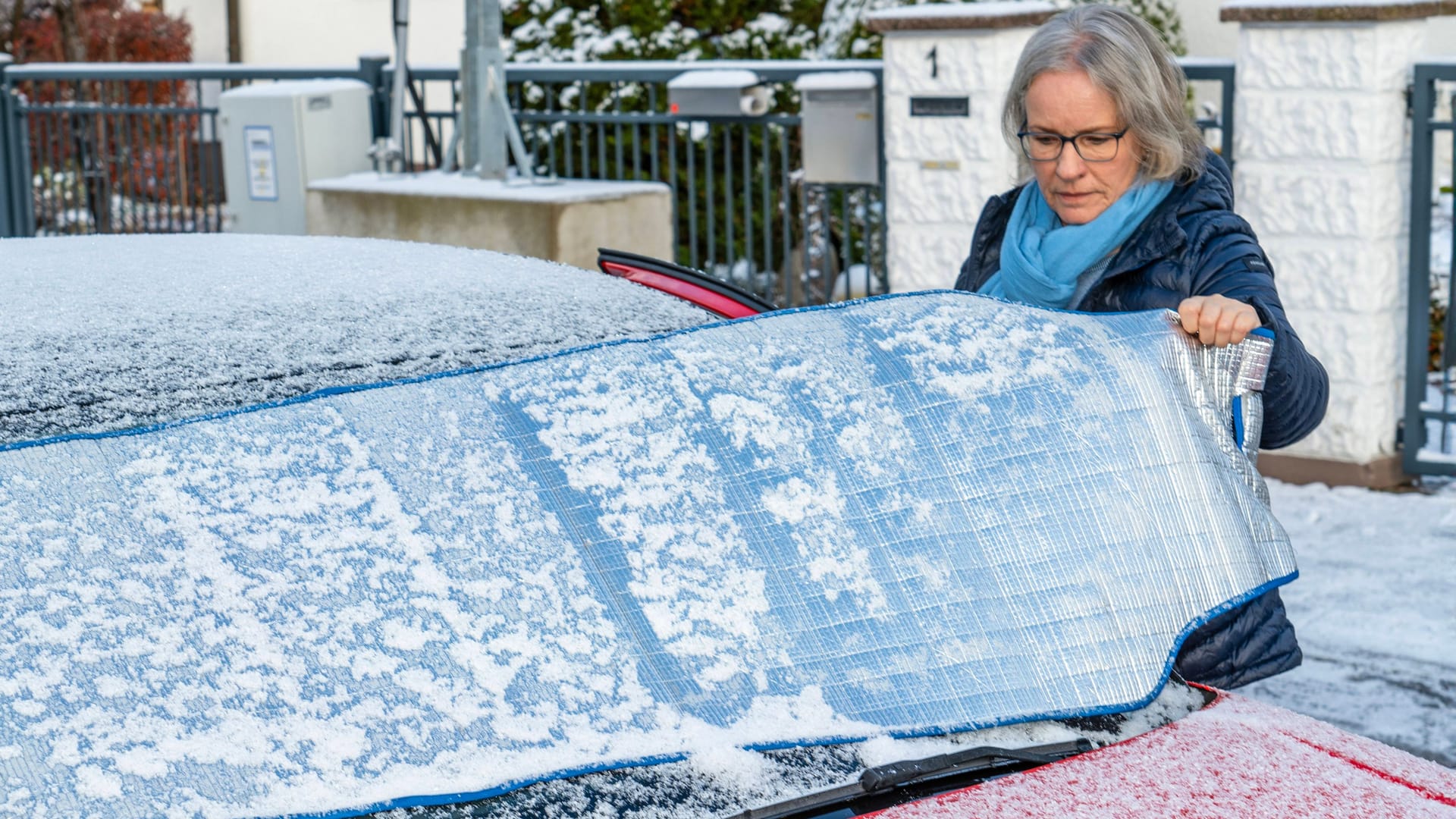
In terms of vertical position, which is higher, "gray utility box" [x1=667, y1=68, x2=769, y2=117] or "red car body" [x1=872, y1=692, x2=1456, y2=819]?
"gray utility box" [x1=667, y1=68, x2=769, y2=117]

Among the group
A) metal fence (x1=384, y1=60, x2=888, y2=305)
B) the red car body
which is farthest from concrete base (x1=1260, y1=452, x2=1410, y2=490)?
the red car body

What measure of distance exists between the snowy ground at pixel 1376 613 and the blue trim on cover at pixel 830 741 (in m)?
2.33

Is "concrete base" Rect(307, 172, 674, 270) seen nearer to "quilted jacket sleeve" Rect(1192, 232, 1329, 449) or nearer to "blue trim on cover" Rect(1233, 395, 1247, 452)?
"quilted jacket sleeve" Rect(1192, 232, 1329, 449)

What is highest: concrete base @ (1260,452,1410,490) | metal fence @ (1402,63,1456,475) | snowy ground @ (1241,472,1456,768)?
metal fence @ (1402,63,1456,475)

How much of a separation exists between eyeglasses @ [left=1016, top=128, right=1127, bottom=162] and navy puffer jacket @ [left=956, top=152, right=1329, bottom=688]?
0.38 feet

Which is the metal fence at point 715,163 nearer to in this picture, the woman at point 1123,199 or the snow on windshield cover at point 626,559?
the woman at point 1123,199

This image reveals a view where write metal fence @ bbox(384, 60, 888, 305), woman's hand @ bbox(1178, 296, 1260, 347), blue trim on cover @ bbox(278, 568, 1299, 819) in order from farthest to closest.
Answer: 1. metal fence @ bbox(384, 60, 888, 305)
2. woman's hand @ bbox(1178, 296, 1260, 347)
3. blue trim on cover @ bbox(278, 568, 1299, 819)

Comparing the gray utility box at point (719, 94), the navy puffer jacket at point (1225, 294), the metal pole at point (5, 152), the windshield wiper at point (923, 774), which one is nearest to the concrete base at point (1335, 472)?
the gray utility box at point (719, 94)

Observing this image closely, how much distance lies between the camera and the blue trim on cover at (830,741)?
1.53 metres

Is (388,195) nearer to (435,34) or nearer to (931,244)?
(931,244)

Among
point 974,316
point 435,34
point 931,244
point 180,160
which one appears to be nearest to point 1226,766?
point 974,316

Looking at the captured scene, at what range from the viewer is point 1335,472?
6.50 meters

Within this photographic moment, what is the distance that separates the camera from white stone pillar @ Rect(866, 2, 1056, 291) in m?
6.85

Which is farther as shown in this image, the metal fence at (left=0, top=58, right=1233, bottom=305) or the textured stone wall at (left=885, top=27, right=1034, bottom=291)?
the metal fence at (left=0, top=58, right=1233, bottom=305)
